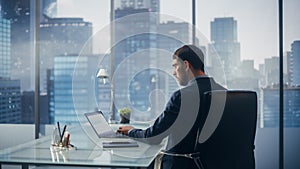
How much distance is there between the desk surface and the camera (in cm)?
211

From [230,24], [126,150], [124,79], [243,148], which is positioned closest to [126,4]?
[124,79]

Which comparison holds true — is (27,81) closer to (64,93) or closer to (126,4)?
(64,93)

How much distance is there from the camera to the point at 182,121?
223 cm

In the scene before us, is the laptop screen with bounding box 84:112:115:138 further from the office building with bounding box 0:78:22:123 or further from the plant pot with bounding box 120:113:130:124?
the office building with bounding box 0:78:22:123

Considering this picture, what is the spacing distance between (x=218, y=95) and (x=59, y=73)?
309 cm

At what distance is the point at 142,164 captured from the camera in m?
2.07

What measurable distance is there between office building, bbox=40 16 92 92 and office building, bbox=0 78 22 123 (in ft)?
1.04

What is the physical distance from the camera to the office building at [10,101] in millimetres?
4652

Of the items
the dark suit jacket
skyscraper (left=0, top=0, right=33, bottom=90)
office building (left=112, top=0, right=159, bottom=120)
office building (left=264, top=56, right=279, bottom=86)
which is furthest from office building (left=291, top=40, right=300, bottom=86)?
skyscraper (left=0, top=0, right=33, bottom=90)

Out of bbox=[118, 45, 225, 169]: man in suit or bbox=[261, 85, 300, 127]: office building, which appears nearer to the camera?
bbox=[118, 45, 225, 169]: man in suit

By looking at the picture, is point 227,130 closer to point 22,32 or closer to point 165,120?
point 165,120

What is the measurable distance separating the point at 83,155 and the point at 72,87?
2.66m

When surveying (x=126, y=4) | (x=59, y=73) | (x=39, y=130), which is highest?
(x=126, y=4)

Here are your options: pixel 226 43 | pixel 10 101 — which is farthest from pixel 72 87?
pixel 226 43
